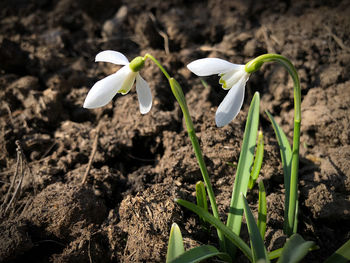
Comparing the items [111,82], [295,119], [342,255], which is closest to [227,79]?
[295,119]

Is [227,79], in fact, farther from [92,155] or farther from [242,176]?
[92,155]

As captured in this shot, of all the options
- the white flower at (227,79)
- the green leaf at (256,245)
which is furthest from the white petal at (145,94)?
the green leaf at (256,245)

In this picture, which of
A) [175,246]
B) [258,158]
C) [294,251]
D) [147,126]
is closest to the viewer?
[294,251]

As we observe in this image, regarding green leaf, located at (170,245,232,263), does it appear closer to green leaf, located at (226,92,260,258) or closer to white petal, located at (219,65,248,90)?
green leaf, located at (226,92,260,258)

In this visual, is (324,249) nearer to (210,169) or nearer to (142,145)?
(210,169)

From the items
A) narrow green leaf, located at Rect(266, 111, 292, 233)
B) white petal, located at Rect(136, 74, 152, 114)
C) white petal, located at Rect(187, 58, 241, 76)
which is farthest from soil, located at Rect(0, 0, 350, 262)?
white petal, located at Rect(187, 58, 241, 76)

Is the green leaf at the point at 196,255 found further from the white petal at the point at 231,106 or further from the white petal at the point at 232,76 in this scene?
the white petal at the point at 232,76
